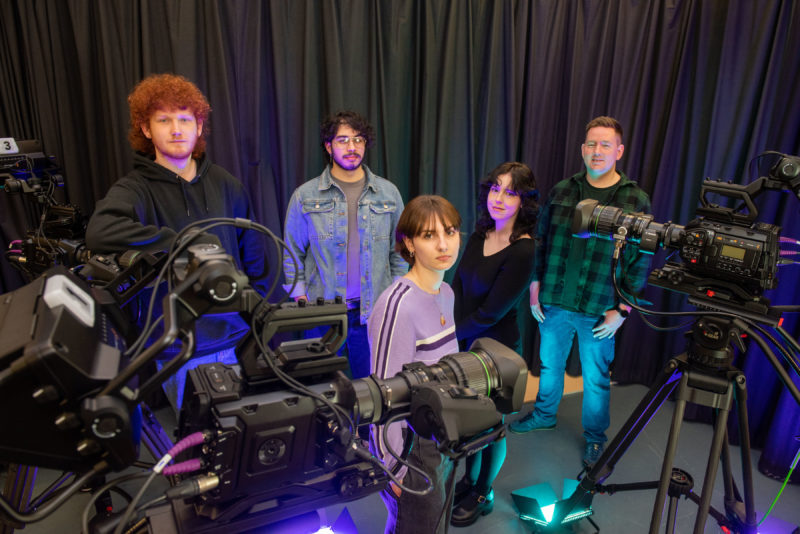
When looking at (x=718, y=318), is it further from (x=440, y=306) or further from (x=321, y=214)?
(x=321, y=214)

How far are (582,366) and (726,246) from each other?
45.1 inches

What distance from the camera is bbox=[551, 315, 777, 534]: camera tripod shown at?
1458 mm

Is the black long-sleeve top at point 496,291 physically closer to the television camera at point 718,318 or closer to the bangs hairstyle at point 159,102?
the television camera at point 718,318

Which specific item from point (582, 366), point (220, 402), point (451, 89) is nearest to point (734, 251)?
point (582, 366)

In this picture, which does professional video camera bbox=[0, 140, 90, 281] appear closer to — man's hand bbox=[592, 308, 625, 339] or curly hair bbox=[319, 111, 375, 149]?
curly hair bbox=[319, 111, 375, 149]

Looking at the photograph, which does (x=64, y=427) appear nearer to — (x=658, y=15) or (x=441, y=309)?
(x=441, y=309)

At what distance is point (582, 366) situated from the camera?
2512mm

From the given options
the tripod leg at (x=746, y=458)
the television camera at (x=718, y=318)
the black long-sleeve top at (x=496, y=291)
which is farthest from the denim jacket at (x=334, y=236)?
the tripod leg at (x=746, y=458)

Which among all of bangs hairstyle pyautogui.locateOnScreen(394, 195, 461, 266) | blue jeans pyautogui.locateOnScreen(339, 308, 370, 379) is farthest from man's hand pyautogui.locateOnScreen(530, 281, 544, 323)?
bangs hairstyle pyautogui.locateOnScreen(394, 195, 461, 266)

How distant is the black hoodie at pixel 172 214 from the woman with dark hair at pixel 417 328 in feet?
2.14

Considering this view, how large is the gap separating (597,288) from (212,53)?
2.40 metres

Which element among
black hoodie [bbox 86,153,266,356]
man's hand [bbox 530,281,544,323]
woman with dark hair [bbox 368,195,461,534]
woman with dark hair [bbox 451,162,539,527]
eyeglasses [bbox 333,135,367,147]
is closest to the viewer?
woman with dark hair [bbox 368,195,461,534]

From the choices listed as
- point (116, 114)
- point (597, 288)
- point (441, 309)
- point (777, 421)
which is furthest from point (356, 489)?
point (777, 421)

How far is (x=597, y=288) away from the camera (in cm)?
243
